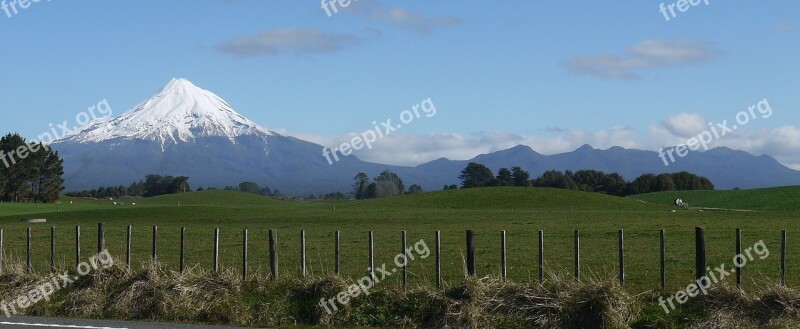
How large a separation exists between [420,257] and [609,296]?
14.9 m

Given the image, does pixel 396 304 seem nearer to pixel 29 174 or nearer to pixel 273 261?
pixel 273 261

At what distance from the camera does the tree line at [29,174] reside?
172375 millimetres

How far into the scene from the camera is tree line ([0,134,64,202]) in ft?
566

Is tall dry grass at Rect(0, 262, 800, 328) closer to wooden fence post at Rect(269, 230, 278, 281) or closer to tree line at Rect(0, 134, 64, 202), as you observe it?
wooden fence post at Rect(269, 230, 278, 281)

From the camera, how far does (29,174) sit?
570 feet

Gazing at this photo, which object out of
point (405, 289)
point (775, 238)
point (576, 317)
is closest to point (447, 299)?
point (405, 289)

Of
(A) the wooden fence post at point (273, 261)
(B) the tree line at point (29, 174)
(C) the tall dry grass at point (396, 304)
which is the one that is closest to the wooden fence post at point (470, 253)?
(C) the tall dry grass at point (396, 304)

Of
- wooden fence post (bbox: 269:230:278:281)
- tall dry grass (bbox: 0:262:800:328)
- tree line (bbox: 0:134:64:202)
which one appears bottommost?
tall dry grass (bbox: 0:262:800:328)

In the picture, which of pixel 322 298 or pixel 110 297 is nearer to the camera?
pixel 322 298

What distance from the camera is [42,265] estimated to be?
3034 centimetres

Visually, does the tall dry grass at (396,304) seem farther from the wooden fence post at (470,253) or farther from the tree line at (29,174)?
the tree line at (29,174)

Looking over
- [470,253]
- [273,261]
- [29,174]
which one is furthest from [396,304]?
Result: [29,174]

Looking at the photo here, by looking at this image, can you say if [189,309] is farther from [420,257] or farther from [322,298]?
[420,257]

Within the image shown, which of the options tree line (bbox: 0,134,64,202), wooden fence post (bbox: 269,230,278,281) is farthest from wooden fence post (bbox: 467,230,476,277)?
tree line (bbox: 0,134,64,202)
